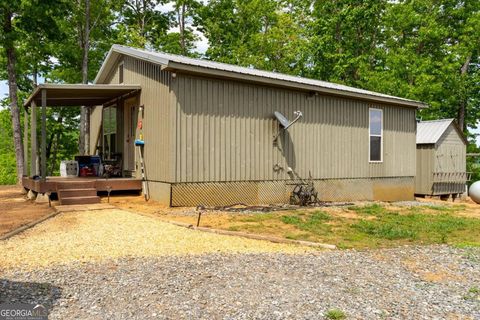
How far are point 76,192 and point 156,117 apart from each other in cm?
265

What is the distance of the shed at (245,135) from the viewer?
9742mm

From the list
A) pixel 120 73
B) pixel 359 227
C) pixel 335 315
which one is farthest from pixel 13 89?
pixel 335 315

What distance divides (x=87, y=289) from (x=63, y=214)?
15.7 ft

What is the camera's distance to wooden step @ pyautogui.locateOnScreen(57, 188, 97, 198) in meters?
9.62

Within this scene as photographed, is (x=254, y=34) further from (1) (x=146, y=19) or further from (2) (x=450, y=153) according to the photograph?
(2) (x=450, y=153)

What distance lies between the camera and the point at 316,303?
153 inches

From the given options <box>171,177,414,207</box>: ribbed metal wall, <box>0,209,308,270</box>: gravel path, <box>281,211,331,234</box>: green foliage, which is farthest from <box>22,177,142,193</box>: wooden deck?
<box>281,211,331,234</box>: green foliage

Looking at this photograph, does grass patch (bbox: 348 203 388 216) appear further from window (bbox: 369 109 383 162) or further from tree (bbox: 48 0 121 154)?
tree (bbox: 48 0 121 154)

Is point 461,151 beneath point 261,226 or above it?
above

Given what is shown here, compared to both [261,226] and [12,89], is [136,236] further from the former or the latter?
[12,89]

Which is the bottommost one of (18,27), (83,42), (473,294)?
(473,294)

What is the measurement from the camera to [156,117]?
410 inches

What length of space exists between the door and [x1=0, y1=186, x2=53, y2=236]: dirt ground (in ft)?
9.53

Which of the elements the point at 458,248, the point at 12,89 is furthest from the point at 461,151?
the point at 12,89
